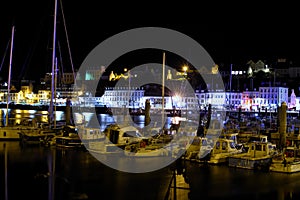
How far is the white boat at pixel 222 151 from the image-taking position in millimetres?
14078

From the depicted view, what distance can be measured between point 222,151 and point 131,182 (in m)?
4.15

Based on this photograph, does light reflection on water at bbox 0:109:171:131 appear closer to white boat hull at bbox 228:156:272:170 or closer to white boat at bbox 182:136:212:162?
white boat at bbox 182:136:212:162

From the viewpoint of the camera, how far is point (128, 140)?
16.2 m

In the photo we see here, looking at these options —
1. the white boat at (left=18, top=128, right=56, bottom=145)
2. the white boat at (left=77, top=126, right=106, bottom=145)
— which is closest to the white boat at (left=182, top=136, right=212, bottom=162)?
the white boat at (left=77, top=126, right=106, bottom=145)

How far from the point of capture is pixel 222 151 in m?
14.5

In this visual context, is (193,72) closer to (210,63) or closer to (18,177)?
(210,63)

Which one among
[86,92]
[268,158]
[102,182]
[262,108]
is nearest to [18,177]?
[102,182]

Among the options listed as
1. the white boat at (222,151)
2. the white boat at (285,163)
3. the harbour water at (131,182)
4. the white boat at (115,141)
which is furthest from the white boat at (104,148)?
the white boat at (285,163)

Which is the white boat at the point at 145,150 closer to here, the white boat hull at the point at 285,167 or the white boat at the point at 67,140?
the white boat at the point at 67,140

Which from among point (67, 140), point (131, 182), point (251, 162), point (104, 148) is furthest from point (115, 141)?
point (251, 162)

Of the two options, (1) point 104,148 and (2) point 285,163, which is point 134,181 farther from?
(2) point 285,163

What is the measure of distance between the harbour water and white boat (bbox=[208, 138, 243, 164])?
36cm

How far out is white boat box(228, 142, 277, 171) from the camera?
13.3 metres

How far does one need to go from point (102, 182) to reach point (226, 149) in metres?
4.92
